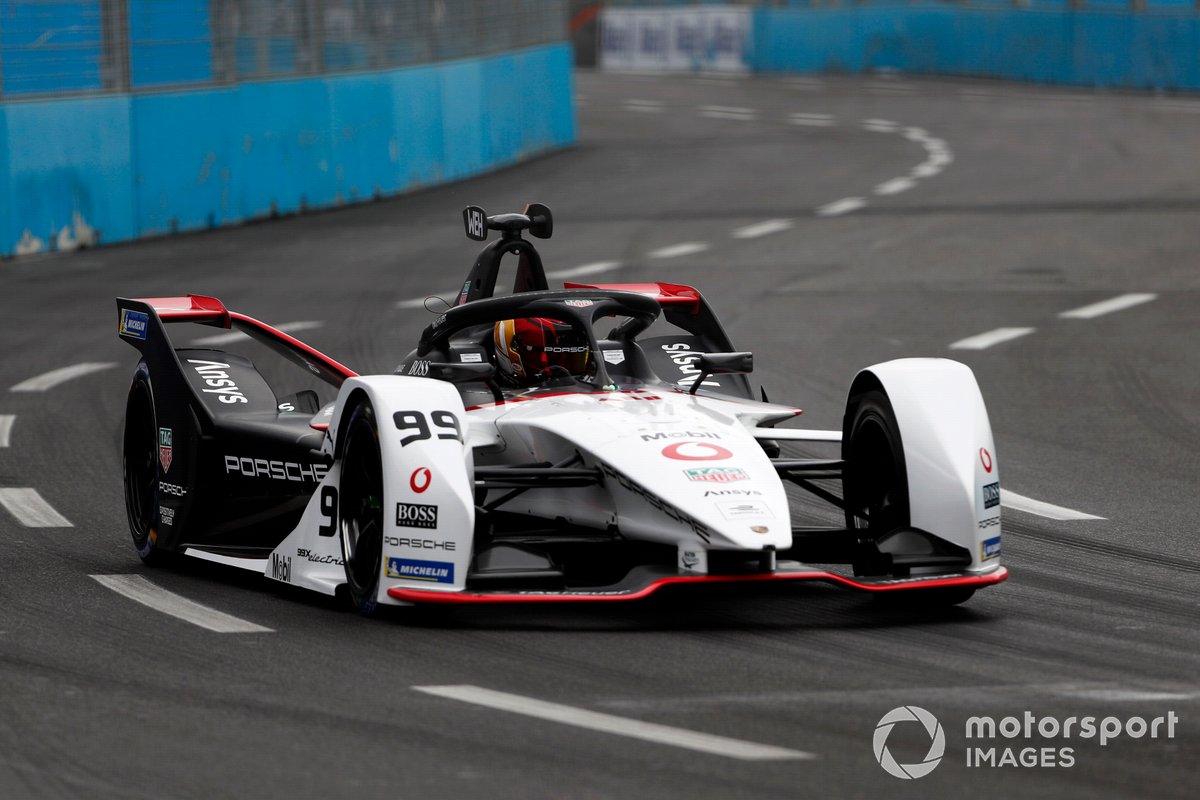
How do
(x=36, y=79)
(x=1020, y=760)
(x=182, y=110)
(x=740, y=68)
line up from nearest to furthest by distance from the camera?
1. (x=1020, y=760)
2. (x=36, y=79)
3. (x=182, y=110)
4. (x=740, y=68)

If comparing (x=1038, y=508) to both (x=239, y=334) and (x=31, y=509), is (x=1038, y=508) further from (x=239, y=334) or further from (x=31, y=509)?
(x=239, y=334)

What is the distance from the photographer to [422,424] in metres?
7.25

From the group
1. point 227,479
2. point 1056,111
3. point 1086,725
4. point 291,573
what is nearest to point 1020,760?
point 1086,725

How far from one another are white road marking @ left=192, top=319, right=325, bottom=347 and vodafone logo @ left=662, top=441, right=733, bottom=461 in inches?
351

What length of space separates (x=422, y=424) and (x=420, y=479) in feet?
0.75

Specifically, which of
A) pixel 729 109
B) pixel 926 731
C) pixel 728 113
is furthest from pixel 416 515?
pixel 729 109

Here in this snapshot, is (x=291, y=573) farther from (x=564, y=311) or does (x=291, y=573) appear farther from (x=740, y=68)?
(x=740, y=68)

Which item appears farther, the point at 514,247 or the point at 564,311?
the point at 514,247

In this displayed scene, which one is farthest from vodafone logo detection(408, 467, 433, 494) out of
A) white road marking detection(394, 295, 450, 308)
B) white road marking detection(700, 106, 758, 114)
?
white road marking detection(700, 106, 758, 114)

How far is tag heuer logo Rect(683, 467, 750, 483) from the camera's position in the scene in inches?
281

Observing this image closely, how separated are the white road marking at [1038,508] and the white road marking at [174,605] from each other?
3.65 metres

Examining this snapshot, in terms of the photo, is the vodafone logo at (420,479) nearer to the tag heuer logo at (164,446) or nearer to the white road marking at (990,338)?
the tag heuer logo at (164,446)

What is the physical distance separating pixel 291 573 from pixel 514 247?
215 centimetres

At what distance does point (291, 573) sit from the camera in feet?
25.9
